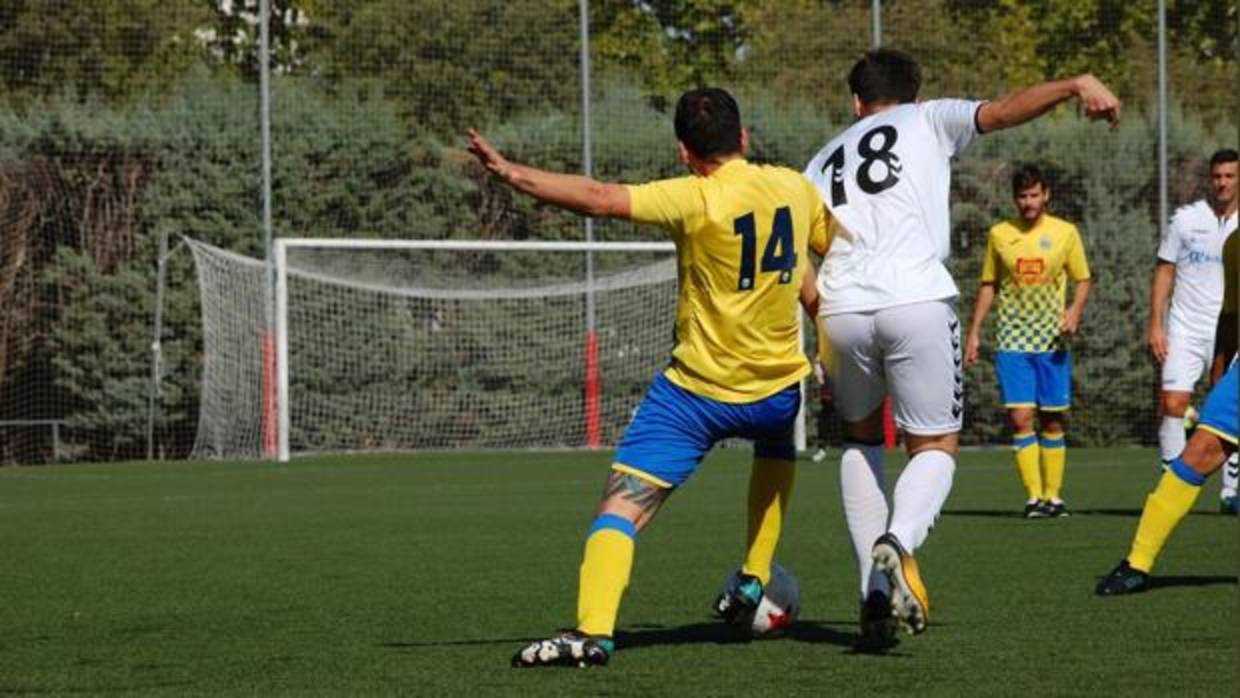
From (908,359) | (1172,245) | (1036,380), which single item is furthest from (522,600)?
(1036,380)

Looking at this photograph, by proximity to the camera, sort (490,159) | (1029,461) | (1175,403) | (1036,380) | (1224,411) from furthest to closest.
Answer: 1. (1036,380)
2. (1029,461)
3. (1175,403)
4. (1224,411)
5. (490,159)

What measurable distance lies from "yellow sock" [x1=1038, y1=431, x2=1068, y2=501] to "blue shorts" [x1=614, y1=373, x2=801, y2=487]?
716cm

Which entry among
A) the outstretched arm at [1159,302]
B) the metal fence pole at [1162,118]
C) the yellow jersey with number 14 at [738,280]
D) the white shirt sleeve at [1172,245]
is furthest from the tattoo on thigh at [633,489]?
the metal fence pole at [1162,118]

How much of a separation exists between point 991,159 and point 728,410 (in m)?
21.1

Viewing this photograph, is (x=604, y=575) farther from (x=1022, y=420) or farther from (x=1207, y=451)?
(x=1022, y=420)

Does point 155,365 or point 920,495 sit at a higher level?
point 155,365

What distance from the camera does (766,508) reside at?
7828 millimetres

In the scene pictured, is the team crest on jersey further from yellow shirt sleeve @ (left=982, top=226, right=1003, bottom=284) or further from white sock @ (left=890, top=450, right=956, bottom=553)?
white sock @ (left=890, top=450, right=956, bottom=553)

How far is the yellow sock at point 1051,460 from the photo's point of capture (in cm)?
1423

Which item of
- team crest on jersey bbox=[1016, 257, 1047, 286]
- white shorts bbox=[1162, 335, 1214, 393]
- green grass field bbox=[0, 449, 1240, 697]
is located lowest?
green grass field bbox=[0, 449, 1240, 697]

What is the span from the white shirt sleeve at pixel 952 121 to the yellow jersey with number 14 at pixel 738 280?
610 millimetres

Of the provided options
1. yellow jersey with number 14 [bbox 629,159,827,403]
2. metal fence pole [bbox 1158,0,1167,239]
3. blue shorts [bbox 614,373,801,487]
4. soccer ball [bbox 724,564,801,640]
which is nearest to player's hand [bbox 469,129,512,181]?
yellow jersey with number 14 [bbox 629,159,827,403]

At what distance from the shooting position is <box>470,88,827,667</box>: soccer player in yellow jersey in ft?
23.4

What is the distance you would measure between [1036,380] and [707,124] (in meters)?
7.84
